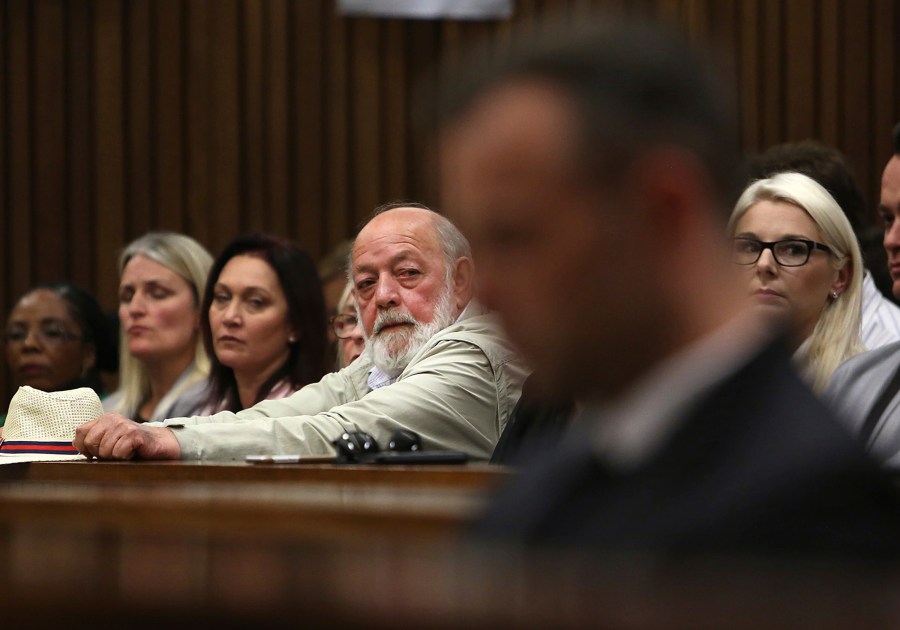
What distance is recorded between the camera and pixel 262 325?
470cm

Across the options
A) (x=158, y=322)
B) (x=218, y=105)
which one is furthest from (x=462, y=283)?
(x=218, y=105)

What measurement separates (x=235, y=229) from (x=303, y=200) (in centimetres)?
41

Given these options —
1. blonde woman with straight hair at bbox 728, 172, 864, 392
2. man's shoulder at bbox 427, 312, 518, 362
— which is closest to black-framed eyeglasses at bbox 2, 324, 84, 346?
man's shoulder at bbox 427, 312, 518, 362

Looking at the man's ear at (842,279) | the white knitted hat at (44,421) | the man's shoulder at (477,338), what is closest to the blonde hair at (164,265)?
the white knitted hat at (44,421)

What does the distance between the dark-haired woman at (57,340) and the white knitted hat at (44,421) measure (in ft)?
7.76

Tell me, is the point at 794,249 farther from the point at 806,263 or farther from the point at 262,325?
the point at 262,325

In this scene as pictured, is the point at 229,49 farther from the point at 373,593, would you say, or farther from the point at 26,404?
the point at 373,593

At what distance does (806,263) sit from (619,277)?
107 inches

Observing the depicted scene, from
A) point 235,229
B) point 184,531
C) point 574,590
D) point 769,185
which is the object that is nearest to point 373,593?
point 574,590

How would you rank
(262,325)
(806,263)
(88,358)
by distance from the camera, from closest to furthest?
1. (806,263)
2. (262,325)
3. (88,358)

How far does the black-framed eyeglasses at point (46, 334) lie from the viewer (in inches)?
229

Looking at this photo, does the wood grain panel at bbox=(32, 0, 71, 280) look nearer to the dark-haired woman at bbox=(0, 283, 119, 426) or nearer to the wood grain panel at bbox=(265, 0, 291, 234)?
the wood grain panel at bbox=(265, 0, 291, 234)

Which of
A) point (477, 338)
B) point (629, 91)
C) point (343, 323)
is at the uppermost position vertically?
point (629, 91)

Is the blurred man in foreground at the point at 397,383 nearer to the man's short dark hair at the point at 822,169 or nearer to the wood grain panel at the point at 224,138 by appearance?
the man's short dark hair at the point at 822,169
